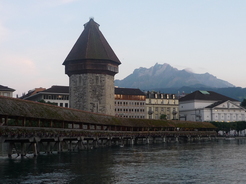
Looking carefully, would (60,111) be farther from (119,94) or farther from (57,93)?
(119,94)

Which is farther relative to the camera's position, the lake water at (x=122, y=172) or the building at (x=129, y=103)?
the building at (x=129, y=103)

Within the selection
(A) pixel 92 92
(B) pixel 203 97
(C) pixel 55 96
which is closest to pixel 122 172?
(A) pixel 92 92

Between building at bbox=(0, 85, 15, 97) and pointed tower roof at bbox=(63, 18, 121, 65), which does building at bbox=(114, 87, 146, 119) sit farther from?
pointed tower roof at bbox=(63, 18, 121, 65)

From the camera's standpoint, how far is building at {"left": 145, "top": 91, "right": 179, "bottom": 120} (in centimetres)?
12425

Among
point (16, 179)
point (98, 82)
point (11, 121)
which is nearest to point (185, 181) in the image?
point (16, 179)

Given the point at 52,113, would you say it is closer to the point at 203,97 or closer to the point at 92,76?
the point at 92,76

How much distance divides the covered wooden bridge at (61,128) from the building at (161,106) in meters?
28.1

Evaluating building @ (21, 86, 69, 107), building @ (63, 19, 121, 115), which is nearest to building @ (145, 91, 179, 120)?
building @ (21, 86, 69, 107)

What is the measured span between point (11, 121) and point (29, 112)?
128ft

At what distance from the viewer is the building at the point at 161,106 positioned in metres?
124

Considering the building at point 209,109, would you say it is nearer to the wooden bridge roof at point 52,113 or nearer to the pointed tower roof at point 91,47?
the wooden bridge roof at point 52,113

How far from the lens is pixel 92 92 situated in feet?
258

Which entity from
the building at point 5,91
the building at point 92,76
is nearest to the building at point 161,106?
the building at point 5,91

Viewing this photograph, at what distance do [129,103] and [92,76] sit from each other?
40.5 metres
